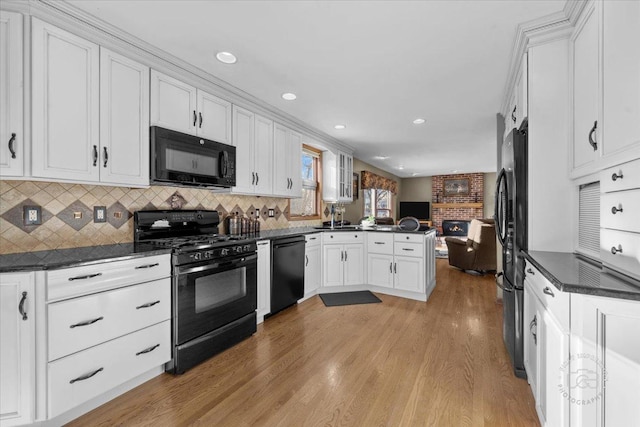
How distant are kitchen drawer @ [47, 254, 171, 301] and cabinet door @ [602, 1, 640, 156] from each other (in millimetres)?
2669

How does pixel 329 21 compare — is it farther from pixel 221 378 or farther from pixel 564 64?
pixel 221 378

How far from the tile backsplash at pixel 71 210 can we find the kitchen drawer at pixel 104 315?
64cm

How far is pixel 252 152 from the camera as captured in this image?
3.34 metres

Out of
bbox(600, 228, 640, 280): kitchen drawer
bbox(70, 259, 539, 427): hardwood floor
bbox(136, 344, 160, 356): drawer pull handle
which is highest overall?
bbox(600, 228, 640, 280): kitchen drawer

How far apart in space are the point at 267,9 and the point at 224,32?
0.42m

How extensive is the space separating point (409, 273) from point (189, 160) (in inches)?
118

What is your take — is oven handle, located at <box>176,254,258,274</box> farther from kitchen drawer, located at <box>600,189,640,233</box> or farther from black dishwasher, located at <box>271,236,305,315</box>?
kitchen drawer, located at <box>600,189,640,233</box>

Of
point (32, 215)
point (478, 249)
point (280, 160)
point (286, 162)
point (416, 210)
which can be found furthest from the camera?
point (416, 210)

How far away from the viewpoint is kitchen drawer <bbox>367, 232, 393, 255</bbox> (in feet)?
13.6

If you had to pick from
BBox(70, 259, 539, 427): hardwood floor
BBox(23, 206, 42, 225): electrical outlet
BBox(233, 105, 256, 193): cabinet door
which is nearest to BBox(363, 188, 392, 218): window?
BBox(233, 105, 256, 193): cabinet door

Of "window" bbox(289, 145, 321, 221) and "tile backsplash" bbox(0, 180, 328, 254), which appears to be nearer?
"tile backsplash" bbox(0, 180, 328, 254)

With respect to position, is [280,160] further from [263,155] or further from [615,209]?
[615,209]

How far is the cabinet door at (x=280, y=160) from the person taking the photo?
371 centimetres

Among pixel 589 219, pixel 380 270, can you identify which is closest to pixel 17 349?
pixel 589 219
